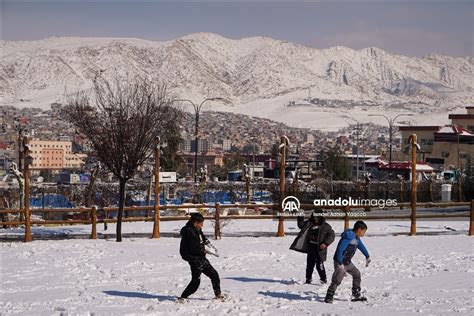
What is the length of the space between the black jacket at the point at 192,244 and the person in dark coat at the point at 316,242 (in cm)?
280

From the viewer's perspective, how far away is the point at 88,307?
11695 millimetres

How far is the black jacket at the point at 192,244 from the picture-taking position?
11734 mm

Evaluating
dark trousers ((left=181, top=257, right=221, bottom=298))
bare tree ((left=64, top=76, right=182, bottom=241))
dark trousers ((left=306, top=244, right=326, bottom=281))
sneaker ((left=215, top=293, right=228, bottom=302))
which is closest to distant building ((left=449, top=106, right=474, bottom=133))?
bare tree ((left=64, top=76, right=182, bottom=241))

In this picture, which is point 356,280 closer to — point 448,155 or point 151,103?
point 151,103

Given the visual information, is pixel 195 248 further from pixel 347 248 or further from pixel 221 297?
pixel 347 248

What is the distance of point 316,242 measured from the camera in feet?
45.2

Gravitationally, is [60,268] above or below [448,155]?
below

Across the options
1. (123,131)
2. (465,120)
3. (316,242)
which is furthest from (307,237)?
(465,120)

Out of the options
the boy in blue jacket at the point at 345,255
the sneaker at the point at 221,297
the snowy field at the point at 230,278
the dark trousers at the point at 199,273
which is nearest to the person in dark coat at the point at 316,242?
the snowy field at the point at 230,278

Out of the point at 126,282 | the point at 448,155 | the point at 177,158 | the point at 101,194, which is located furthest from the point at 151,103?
the point at 448,155

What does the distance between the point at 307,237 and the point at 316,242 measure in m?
0.24

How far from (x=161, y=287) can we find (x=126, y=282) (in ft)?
3.09

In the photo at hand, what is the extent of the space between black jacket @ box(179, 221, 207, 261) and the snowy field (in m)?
0.84

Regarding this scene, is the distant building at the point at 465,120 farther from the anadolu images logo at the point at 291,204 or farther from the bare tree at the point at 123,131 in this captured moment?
the bare tree at the point at 123,131
